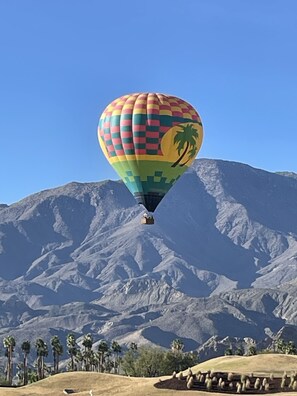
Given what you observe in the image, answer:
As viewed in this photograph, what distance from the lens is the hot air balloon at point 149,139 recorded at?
11506 cm

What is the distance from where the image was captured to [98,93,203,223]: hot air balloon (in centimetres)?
11506

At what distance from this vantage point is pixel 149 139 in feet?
377

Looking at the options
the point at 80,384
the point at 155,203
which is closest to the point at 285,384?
the point at 80,384

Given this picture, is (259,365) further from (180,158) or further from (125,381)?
(180,158)

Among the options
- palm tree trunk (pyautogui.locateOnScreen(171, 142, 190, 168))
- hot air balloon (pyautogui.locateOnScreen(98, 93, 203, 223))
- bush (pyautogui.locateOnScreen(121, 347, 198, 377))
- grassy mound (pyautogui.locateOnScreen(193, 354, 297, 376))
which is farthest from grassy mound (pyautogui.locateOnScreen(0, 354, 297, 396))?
bush (pyautogui.locateOnScreen(121, 347, 198, 377))

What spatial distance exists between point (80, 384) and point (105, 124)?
38.8 meters

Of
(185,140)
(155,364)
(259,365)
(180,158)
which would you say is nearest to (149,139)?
(185,140)

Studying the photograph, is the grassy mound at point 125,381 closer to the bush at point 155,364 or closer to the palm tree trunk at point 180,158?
the palm tree trunk at point 180,158

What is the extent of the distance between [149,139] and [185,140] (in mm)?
5859

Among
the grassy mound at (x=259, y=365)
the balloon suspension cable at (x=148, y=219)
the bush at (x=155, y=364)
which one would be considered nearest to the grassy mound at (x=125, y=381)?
the grassy mound at (x=259, y=365)

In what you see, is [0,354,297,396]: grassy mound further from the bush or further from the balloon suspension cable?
the bush

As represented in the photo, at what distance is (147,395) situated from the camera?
8556 cm

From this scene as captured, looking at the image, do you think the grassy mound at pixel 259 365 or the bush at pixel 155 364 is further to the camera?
the bush at pixel 155 364

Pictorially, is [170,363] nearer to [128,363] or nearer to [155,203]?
[128,363]
